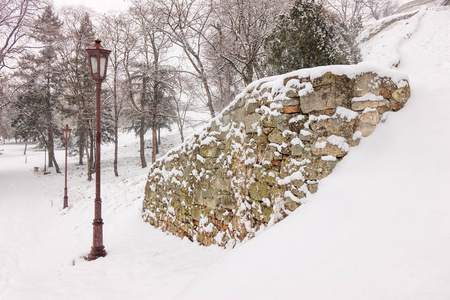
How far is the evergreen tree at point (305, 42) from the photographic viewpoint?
6570 mm

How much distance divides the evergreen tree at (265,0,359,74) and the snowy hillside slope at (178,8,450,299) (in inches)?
130

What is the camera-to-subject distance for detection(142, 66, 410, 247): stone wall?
317 cm

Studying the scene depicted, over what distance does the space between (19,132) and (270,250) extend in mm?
26377

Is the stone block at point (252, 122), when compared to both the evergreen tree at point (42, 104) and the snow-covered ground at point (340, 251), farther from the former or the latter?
the evergreen tree at point (42, 104)

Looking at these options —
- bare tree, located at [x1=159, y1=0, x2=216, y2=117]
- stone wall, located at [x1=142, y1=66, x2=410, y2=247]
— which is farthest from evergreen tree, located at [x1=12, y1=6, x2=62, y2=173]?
stone wall, located at [x1=142, y1=66, x2=410, y2=247]

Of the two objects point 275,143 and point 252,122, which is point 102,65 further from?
point 275,143

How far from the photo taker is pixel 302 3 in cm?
689

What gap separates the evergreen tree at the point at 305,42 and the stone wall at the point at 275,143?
3.23 m

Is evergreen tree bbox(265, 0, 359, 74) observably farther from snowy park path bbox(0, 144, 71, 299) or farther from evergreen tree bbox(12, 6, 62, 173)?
evergreen tree bbox(12, 6, 62, 173)

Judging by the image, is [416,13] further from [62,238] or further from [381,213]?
[62,238]

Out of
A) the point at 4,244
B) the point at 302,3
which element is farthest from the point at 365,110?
the point at 4,244

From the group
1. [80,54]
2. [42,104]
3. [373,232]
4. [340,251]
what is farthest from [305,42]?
[42,104]

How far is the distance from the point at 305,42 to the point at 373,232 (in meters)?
5.65

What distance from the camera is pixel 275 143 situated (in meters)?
3.73
